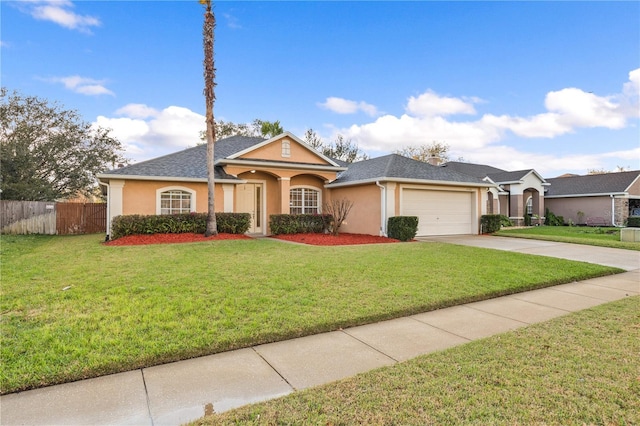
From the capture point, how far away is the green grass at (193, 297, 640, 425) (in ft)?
8.10

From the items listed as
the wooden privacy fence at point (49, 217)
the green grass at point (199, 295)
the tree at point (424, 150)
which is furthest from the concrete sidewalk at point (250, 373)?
the tree at point (424, 150)

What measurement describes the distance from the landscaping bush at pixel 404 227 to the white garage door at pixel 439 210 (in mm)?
1314

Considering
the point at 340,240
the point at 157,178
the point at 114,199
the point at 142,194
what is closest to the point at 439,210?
the point at 340,240

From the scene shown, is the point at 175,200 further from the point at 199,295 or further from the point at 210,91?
the point at 199,295

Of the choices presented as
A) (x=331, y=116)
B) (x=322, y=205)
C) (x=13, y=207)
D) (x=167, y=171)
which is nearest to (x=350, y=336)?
(x=167, y=171)

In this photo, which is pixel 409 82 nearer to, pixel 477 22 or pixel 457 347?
pixel 477 22

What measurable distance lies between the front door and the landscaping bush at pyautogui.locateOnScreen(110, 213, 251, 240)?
1685 mm

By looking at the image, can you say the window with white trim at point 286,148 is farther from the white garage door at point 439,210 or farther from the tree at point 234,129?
the tree at point 234,129

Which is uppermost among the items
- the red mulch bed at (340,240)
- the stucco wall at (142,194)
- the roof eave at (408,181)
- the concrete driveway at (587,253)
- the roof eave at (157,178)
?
the roof eave at (157,178)

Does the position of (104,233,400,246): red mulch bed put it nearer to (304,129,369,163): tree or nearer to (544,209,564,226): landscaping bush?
(544,209,564,226): landscaping bush

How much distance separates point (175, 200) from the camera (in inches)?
583

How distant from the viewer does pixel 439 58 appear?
16438 millimetres

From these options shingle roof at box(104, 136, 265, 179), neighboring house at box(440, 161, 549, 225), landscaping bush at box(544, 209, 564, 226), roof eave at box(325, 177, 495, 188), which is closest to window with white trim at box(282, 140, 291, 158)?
shingle roof at box(104, 136, 265, 179)

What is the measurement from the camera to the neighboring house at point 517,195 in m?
25.2
